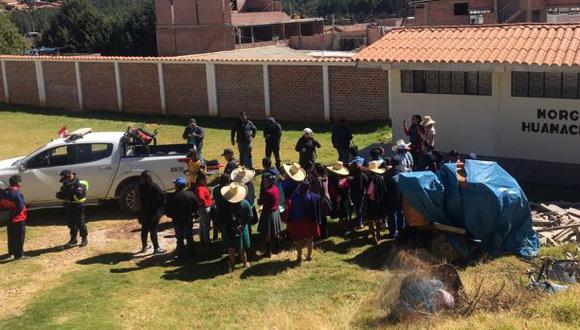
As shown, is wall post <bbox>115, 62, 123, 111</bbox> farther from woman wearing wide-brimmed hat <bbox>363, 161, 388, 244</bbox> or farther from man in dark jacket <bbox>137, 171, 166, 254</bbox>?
woman wearing wide-brimmed hat <bbox>363, 161, 388, 244</bbox>

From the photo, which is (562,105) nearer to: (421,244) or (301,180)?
(421,244)

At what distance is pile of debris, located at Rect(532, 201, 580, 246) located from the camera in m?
10.4

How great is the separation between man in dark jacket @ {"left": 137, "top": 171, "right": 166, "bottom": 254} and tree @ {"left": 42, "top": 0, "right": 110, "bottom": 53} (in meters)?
57.0

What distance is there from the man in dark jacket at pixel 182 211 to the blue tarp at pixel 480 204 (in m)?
3.21

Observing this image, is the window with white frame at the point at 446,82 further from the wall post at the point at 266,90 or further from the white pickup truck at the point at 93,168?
the wall post at the point at 266,90

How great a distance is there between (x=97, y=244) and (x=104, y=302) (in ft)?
9.18

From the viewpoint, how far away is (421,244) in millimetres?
10125

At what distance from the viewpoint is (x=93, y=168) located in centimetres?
1291

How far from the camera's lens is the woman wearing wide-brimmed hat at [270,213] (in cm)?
1026

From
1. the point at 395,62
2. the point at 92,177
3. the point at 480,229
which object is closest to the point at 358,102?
the point at 395,62

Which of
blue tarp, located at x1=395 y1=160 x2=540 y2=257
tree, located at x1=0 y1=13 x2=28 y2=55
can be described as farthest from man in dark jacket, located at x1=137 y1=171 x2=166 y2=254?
tree, located at x1=0 y1=13 x2=28 y2=55

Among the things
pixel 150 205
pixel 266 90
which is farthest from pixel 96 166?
pixel 266 90

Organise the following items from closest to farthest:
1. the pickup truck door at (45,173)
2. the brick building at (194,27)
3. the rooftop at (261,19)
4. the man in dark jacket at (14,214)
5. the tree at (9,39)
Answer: the man in dark jacket at (14,214)
the pickup truck door at (45,173)
the tree at (9,39)
the brick building at (194,27)
the rooftop at (261,19)

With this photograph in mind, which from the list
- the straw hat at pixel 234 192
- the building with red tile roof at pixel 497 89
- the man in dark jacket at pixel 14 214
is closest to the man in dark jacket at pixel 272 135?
the building with red tile roof at pixel 497 89
